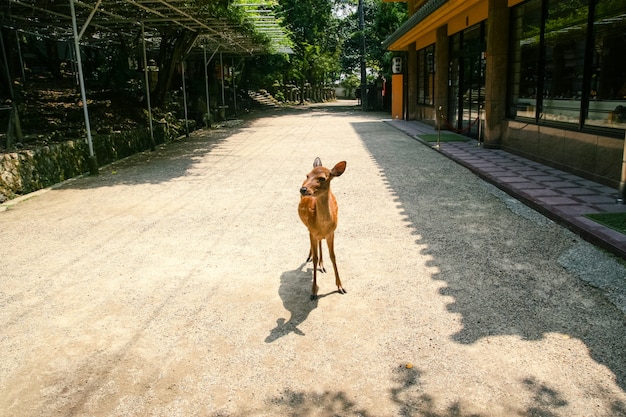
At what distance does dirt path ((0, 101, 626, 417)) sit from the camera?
2.85 m

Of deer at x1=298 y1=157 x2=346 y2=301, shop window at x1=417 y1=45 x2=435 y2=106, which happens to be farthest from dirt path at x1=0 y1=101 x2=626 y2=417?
shop window at x1=417 y1=45 x2=435 y2=106

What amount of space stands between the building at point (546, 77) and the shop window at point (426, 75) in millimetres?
3012

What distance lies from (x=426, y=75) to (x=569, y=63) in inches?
481

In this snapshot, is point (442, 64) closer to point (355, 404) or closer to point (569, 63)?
point (569, 63)

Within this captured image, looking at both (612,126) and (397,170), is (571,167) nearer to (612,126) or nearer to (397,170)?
(612,126)

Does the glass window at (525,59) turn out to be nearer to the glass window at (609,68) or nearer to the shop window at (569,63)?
the shop window at (569,63)

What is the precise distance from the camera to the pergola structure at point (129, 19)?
10537 mm

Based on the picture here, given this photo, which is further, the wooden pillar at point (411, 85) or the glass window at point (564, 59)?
the wooden pillar at point (411, 85)

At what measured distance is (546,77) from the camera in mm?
9523

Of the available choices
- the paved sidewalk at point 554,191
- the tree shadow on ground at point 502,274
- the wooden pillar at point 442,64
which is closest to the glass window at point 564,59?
the paved sidewalk at point 554,191

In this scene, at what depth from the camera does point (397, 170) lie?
9.86 meters

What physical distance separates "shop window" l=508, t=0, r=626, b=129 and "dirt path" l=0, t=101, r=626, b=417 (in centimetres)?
251

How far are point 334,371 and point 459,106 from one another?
14358 millimetres

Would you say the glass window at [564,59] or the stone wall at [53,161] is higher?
the glass window at [564,59]
